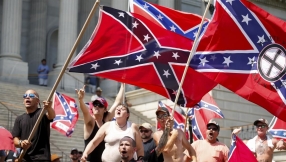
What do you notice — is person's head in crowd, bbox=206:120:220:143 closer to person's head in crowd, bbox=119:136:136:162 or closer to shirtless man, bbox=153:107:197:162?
shirtless man, bbox=153:107:197:162

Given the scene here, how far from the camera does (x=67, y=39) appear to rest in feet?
122

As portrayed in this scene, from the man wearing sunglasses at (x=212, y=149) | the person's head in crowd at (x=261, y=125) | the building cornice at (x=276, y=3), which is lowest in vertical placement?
the man wearing sunglasses at (x=212, y=149)

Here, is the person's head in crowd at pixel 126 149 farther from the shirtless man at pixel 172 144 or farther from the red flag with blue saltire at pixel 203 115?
the red flag with blue saltire at pixel 203 115

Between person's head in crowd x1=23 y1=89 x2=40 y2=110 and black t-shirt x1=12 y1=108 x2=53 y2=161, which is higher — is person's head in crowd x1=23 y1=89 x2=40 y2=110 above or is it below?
above

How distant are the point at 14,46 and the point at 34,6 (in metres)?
6.12

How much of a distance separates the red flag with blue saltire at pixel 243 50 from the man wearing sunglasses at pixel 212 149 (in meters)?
0.93

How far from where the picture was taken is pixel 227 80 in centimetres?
1301

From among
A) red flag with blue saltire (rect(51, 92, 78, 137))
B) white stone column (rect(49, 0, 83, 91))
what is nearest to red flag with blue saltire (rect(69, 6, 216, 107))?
red flag with blue saltire (rect(51, 92, 78, 137))

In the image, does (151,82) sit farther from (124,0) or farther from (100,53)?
(124,0)

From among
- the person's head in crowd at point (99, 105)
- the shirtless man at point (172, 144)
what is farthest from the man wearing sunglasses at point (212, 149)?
the person's head in crowd at point (99, 105)

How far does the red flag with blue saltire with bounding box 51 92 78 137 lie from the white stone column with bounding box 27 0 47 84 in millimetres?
19333

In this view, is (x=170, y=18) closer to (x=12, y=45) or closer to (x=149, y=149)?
(x=149, y=149)

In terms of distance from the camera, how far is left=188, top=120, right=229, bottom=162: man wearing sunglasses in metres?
13.6

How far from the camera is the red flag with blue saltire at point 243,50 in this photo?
13.0 metres
